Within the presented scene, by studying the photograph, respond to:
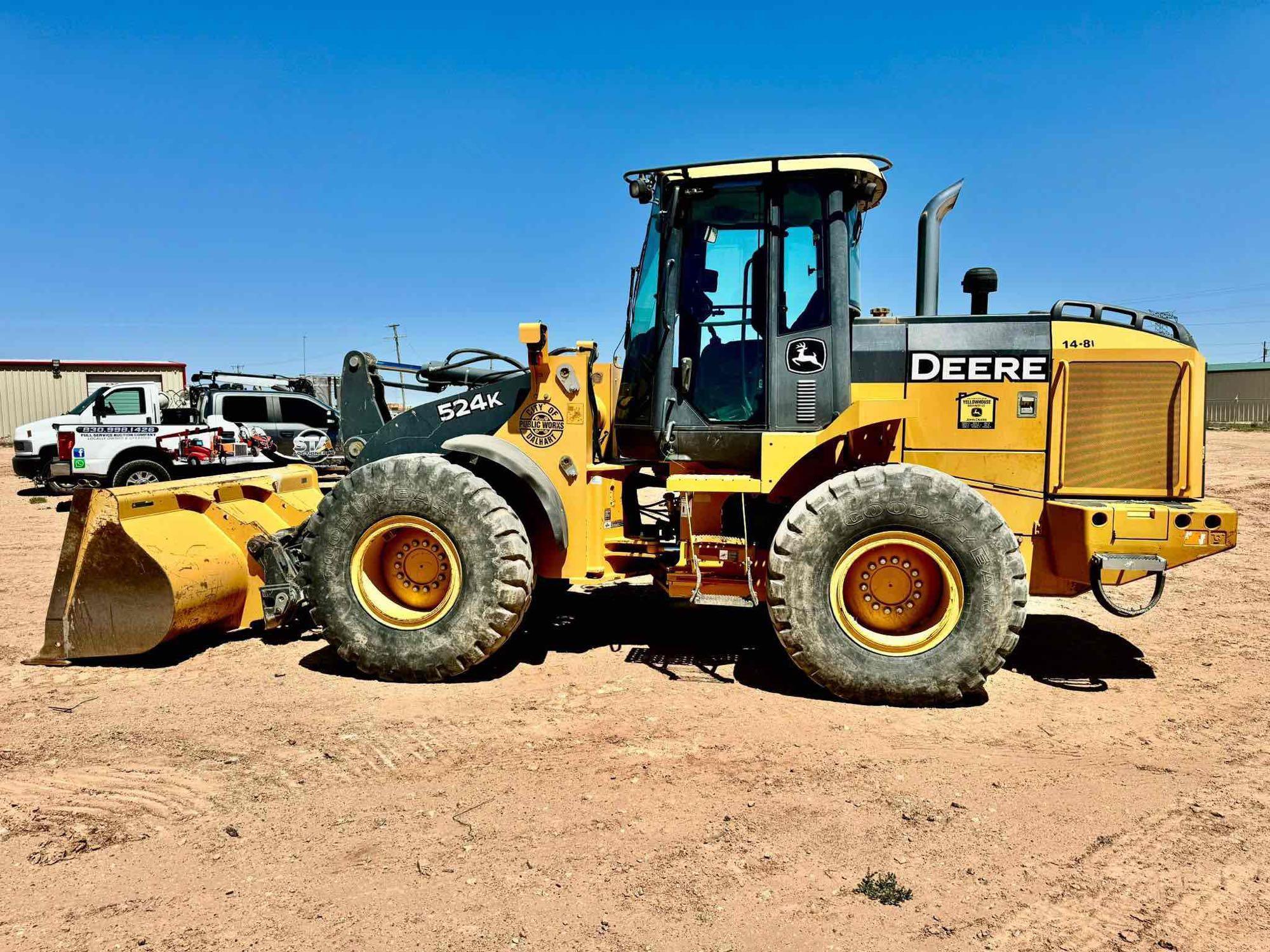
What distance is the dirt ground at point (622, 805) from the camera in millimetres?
2711

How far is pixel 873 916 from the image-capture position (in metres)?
2.74

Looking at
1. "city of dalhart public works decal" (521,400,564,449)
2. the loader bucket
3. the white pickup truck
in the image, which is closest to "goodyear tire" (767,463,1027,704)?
"city of dalhart public works decal" (521,400,564,449)

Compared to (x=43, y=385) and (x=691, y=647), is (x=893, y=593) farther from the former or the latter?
(x=43, y=385)

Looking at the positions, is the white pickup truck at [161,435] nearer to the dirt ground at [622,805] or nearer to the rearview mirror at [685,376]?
the dirt ground at [622,805]

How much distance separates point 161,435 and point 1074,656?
44.1 feet

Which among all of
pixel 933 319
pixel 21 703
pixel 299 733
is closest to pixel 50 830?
pixel 299 733

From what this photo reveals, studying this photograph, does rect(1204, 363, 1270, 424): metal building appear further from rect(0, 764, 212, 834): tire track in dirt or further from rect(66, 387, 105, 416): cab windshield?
rect(0, 764, 212, 834): tire track in dirt

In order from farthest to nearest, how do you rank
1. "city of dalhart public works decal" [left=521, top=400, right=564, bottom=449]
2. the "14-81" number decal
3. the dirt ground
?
the "14-81" number decal, "city of dalhart public works decal" [left=521, top=400, right=564, bottom=449], the dirt ground

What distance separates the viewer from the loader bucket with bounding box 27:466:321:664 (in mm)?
5055

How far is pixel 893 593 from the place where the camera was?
467cm

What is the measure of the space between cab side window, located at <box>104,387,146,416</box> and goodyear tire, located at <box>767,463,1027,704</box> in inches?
581

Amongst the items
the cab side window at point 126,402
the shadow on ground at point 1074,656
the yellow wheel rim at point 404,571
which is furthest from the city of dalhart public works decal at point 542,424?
the cab side window at point 126,402

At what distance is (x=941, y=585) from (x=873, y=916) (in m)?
2.25

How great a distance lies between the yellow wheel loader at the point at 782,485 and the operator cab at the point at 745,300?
0.6 inches
